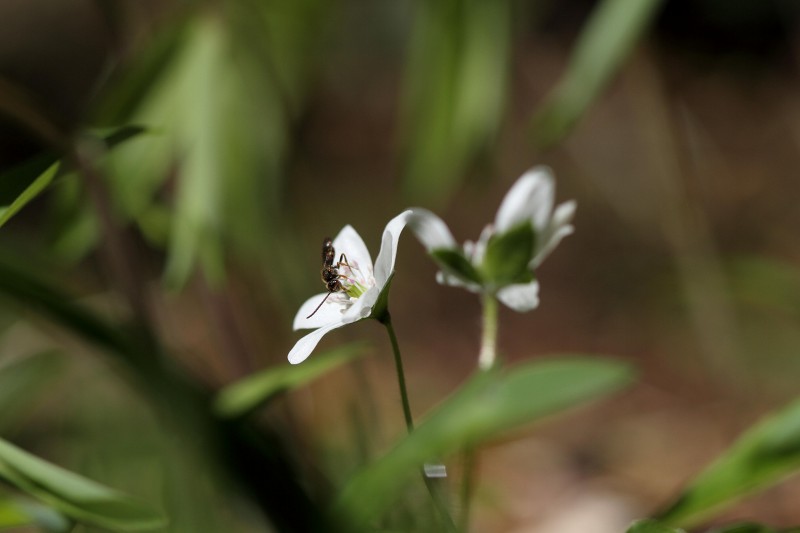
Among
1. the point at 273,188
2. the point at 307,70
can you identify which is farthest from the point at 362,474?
the point at 307,70

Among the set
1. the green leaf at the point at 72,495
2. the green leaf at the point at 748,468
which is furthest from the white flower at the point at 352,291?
the green leaf at the point at 748,468

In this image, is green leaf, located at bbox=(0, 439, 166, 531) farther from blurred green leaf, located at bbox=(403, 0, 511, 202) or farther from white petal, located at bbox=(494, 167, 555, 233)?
blurred green leaf, located at bbox=(403, 0, 511, 202)

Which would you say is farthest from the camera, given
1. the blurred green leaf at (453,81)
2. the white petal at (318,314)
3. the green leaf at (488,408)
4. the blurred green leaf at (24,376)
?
the blurred green leaf at (453,81)

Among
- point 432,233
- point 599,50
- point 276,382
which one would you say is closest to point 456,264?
point 432,233

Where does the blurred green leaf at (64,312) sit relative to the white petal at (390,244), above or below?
above

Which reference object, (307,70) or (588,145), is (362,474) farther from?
(588,145)

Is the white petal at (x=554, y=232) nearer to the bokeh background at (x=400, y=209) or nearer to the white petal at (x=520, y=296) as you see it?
the white petal at (x=520, y=296)
